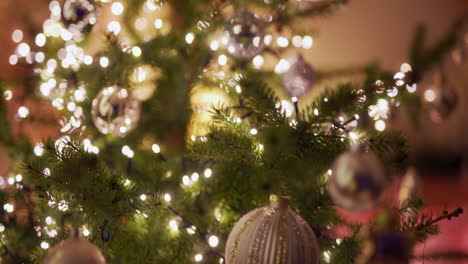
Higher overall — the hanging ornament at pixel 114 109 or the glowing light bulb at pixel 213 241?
the hanging ornament at pixel 114 109

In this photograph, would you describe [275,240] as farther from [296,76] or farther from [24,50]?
[24,50]

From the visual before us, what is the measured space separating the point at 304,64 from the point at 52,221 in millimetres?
700

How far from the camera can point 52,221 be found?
822 mm

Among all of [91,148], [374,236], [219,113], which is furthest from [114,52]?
[374,236]

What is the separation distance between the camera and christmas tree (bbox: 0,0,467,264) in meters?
0.57

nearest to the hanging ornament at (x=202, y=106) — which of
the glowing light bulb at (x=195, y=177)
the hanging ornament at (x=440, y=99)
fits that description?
the glowing light bulb at (x=195, y=177)

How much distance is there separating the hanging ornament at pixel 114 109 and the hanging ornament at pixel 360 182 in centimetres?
45

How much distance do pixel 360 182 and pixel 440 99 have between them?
112 cm

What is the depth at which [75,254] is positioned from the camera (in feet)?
1.65

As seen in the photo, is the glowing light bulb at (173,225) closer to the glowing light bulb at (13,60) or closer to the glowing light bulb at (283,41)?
the glowing light bulb at (283,41)

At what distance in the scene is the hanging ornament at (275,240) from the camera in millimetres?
564

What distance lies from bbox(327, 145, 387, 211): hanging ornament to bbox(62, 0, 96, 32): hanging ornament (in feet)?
2.07

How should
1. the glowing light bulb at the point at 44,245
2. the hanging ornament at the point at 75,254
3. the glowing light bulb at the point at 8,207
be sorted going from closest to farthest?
the hanging ornament at the point at 75,254 → the glowing light bulb at the point at 44,245 → the glowing light bulb at the point at 8,207

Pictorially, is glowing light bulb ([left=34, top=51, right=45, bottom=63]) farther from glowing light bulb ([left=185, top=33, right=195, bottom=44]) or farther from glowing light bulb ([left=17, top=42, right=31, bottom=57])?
glowing light bulb ([left=185, top=33, right=195, bottom=44])
